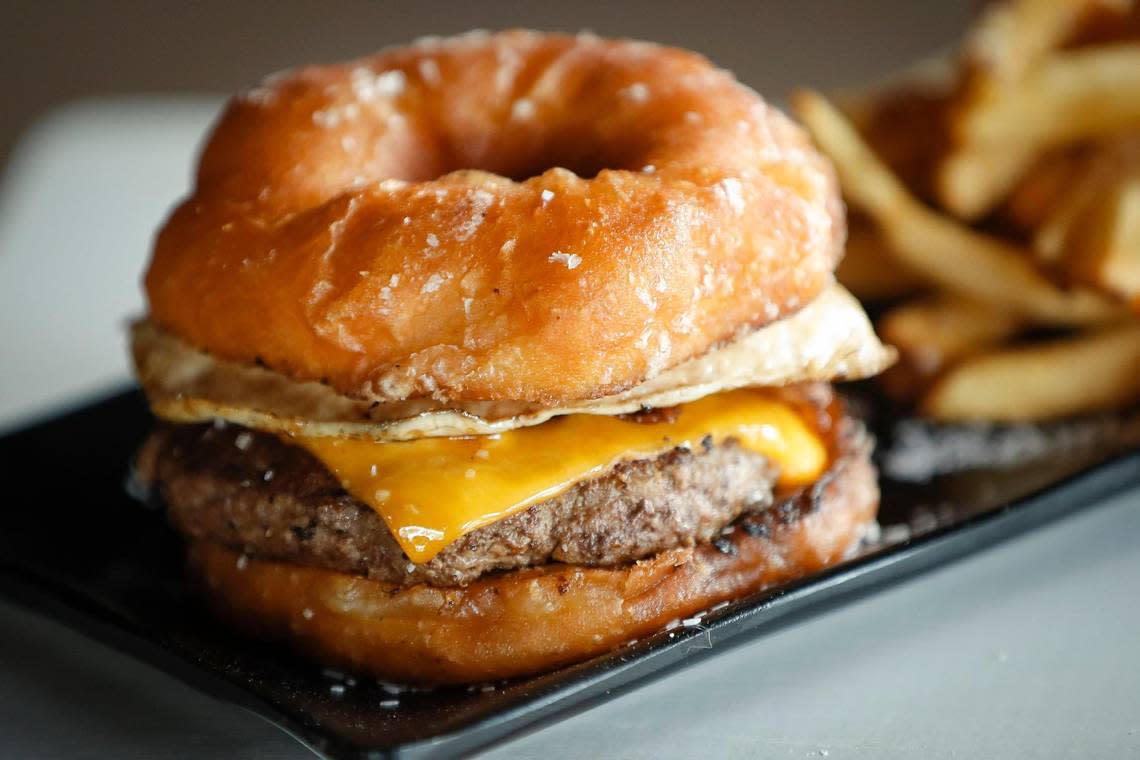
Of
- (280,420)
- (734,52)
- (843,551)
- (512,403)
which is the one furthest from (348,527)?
A: (734,52)

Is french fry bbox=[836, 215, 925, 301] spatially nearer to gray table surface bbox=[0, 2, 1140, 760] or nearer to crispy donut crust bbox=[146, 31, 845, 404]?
gray table surface bbox=[0, 2, 1140, 760]

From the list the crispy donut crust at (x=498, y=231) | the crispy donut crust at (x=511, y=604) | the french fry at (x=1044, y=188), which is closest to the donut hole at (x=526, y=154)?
the crispy donut crust at (x=498, y=231)

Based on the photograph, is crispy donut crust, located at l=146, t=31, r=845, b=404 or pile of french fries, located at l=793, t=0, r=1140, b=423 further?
pile of french fries, located at l=793, t=0, r=1140, b=423

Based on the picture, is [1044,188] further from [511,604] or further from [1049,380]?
[511,604]

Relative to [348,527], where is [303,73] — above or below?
above

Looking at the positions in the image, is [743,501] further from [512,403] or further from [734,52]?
[734,52]

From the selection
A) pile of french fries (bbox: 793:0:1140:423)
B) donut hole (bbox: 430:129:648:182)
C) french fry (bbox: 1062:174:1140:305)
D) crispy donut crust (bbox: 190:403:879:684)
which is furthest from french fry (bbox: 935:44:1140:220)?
crispy donut crust (bbox: 190:403:879:684)
